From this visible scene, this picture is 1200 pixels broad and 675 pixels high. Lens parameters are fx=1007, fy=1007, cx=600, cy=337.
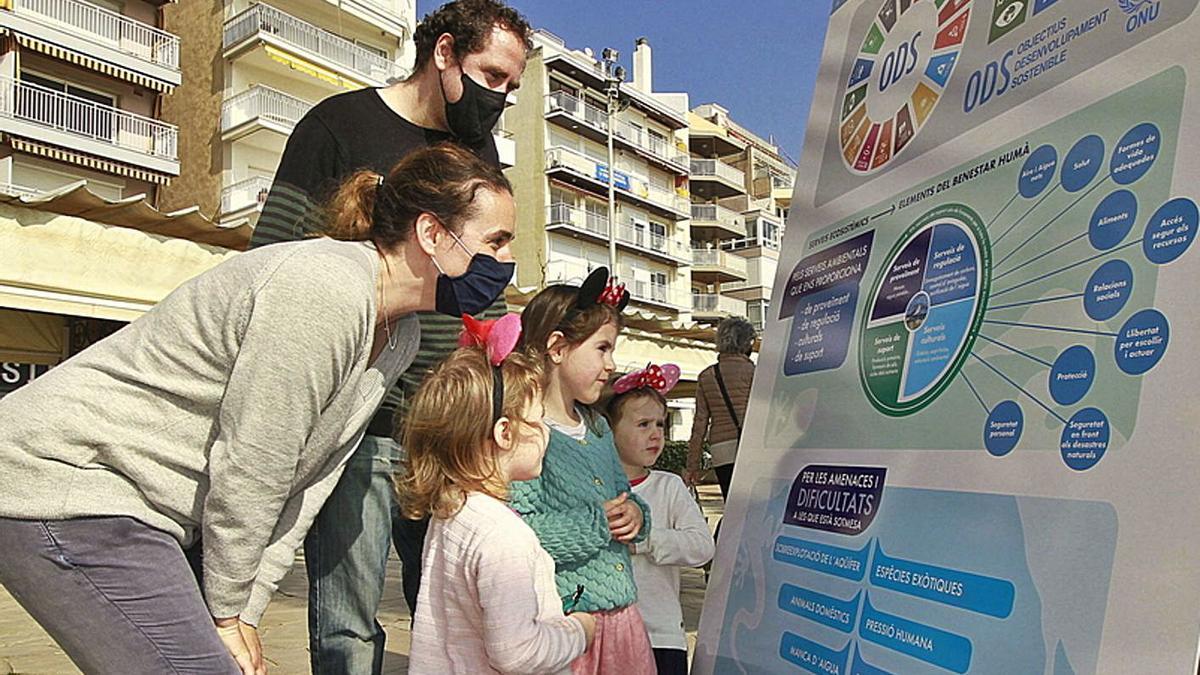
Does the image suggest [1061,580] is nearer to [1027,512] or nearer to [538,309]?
[1027,512]

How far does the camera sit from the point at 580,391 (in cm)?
246

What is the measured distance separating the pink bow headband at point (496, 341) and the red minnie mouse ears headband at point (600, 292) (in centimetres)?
39

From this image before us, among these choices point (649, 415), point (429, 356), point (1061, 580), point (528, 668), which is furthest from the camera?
point (649, 415)

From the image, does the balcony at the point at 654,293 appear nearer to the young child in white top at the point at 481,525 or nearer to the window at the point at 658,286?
the window at the point at 658,286

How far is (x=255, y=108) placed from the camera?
20844 mm

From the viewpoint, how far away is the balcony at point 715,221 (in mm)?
37094

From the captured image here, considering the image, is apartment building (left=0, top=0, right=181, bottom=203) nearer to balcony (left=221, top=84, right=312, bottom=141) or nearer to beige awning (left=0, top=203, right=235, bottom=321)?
balcony (left=221, top=84, right=312, bottom=141)

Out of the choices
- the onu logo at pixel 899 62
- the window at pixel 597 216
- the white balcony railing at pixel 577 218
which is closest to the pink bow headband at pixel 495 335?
the onu logo at pixel 899 62

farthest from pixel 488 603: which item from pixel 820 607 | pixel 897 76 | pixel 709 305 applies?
pixel 709 305

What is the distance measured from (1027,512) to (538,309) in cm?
147

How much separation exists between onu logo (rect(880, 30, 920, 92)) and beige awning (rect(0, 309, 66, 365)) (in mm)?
11759

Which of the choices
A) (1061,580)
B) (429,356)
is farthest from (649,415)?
(1061,580)

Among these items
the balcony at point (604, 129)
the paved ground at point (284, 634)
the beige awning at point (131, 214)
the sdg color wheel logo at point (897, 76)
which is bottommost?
the paved ground at point (284, 634)

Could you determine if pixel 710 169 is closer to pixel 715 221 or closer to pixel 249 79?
pixel 715 221
